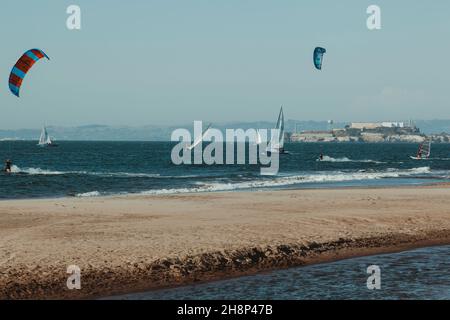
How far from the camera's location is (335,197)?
95.2 ft

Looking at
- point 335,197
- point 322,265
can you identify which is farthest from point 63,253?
point 335,197

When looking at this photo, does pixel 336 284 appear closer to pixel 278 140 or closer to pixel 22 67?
pixel 22 67

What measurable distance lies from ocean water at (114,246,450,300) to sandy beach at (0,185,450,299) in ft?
1.73

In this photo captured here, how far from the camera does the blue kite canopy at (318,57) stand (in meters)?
51.6

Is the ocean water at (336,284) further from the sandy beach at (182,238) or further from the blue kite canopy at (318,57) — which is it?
the blue kite canopy at (318,57)

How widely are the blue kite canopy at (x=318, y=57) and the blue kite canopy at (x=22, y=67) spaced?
25.7m

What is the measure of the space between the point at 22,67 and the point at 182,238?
2070 centimetres

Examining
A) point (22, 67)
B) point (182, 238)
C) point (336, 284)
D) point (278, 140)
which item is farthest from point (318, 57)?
point (278, 140)

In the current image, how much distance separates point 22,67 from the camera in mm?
33062

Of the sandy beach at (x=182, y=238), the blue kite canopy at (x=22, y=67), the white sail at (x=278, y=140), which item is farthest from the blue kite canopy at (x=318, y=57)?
the white sail at (x=278, y=140)

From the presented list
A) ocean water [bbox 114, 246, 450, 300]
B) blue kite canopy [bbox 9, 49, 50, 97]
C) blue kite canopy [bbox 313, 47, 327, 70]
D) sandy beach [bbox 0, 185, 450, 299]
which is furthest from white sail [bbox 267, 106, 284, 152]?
ocean water [bbox 114, 246, 450, 300]

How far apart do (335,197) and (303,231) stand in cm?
1164
